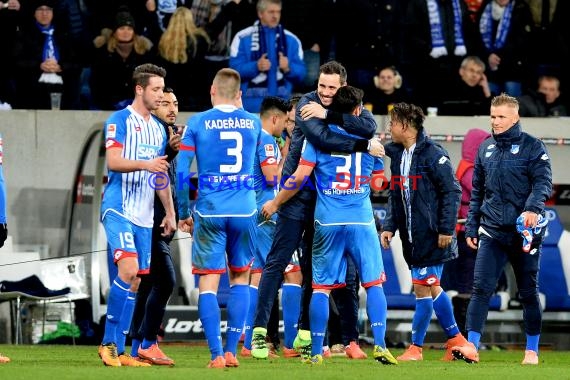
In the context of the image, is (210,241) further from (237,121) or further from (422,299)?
(422,299)

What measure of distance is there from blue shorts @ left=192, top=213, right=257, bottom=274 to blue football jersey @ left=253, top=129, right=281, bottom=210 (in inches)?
52.0

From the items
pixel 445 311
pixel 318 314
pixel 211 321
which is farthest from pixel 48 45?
pixel 211 321

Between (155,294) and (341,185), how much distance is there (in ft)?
5.79

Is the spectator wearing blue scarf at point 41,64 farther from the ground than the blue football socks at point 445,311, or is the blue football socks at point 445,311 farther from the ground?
the spectator wearing blue scarf at point 41,64

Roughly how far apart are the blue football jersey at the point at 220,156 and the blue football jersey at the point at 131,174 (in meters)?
0.40

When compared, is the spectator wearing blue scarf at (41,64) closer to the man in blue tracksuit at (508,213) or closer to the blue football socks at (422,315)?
the blue football socks at (422,315)

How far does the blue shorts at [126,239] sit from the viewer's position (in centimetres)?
1107

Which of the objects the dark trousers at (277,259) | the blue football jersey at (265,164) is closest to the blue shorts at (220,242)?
the dark trousers at (277,259)

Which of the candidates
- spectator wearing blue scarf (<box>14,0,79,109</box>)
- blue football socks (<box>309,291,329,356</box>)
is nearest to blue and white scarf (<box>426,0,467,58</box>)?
spectator wearing blue scarf (<box>14,0,79,109</box>)

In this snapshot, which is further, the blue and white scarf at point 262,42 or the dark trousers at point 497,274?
the blue and white scarf at point 262,42

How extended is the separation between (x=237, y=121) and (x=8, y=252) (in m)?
6.15

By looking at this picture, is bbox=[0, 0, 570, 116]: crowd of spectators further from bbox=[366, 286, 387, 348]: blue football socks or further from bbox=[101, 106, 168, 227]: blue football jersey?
bbox=[366, 286, 387, 348]: blue football socks

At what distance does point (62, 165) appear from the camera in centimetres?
1734

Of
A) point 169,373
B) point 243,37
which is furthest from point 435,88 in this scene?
point 169,373
